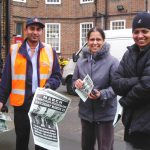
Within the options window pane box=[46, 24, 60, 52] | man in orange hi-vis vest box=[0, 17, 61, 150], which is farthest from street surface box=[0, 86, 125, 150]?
window pane box=[46, 24, 60, 52]

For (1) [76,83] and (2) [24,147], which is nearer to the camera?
(1) [76,83]

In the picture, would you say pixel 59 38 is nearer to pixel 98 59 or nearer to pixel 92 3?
pixel 92 3

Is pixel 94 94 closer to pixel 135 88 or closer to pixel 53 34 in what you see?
pixel 135 88

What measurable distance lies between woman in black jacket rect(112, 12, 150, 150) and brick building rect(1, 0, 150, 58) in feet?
85.9

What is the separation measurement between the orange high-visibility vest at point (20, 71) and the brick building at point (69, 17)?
2496 centimetres

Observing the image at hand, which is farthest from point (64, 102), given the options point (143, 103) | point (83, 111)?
point (143, 103)

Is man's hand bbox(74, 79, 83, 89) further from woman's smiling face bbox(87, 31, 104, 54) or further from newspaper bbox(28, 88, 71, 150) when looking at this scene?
woman's smiling face bbox(87, 31, 104, 54)

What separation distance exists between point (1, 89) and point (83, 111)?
110 centimetres

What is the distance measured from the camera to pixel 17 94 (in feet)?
15.5

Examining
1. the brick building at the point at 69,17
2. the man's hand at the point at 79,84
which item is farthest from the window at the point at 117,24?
the man's hand at the point at 79,84

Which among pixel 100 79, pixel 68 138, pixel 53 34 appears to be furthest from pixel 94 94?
pixel 53 34

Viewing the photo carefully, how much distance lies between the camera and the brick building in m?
30.1

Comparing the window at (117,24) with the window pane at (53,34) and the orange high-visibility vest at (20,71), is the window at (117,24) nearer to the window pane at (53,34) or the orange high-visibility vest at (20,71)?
the window pane at (53,34)

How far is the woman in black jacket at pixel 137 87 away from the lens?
10.5ft
